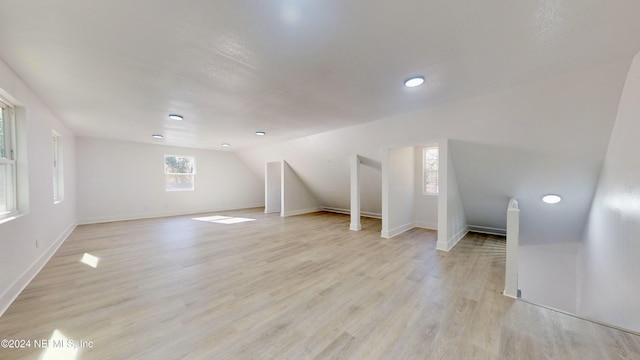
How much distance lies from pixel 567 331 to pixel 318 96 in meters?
3.18

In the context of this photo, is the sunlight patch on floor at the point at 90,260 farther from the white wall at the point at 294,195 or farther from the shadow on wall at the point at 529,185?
the shadow on wall at the point at 529,185

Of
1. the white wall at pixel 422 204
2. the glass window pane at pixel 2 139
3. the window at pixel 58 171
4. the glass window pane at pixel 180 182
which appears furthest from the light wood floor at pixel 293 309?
the glass window pane at pixel 180 182

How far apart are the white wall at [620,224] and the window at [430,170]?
2.46 m

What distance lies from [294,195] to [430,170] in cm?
406

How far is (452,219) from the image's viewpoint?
4094mm

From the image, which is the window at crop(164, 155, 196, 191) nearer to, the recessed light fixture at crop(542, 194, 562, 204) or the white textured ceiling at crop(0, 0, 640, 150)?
the white textured ceiling at crop(0, 0, 640, 150)

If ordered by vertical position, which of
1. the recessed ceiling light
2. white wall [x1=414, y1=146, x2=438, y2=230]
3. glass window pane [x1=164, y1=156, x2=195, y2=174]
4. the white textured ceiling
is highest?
the white textured ceiling

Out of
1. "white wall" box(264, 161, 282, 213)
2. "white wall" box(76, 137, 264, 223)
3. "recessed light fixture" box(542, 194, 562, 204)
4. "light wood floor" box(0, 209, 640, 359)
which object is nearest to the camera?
"light wood floor" box(0, 209, 640, 359)

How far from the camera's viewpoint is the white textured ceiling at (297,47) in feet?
4.62

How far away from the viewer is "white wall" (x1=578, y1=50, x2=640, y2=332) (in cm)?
199

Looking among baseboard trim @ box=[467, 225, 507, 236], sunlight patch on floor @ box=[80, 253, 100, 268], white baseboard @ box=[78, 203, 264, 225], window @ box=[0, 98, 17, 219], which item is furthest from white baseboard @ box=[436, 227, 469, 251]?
white baseboard @ box=[78, 203, 264, 225]

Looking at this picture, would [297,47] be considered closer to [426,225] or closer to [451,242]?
[451,242]

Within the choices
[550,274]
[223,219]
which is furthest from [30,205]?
[550,274]

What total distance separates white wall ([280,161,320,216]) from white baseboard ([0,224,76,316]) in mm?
4632
